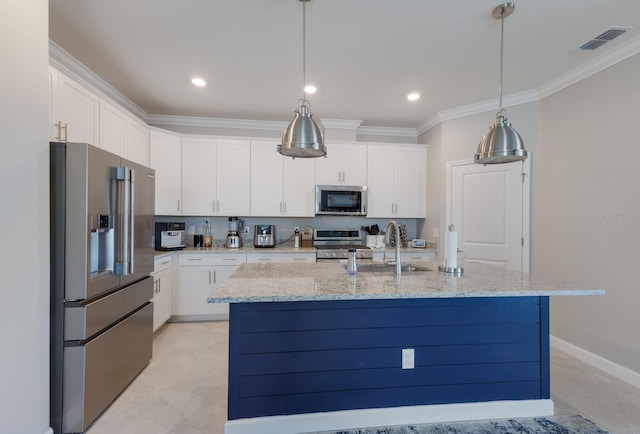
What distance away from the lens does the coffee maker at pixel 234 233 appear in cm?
417

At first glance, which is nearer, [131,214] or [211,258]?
[131,214]

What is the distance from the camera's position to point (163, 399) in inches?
87.7

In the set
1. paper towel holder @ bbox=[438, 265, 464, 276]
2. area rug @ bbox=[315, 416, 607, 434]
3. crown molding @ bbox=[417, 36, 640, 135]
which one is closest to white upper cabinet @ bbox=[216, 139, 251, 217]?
crown molding @ bbox=[417, 36, 640, 135]

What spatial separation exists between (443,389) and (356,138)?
363cm

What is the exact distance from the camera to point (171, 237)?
→ 3.89 meters

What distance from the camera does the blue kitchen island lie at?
178 cm

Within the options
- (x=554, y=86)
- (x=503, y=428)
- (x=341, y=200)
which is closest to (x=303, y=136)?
(x=503, y=428)

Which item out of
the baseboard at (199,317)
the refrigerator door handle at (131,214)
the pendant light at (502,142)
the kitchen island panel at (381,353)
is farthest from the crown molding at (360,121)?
the baseboard at (199,317)

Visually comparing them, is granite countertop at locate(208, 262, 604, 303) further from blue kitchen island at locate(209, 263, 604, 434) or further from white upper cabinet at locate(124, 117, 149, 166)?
white upper cabinet at locate(124, 117, 149, 166)

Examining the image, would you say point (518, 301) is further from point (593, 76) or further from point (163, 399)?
point (163, 399)

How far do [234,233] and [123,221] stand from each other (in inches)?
83.1

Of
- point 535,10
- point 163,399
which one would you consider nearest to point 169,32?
point 535,10

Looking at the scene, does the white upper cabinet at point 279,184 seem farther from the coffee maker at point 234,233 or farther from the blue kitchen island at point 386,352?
the blue kitchen island at point 386,352

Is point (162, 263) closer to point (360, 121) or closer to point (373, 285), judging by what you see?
point (373, 285)
